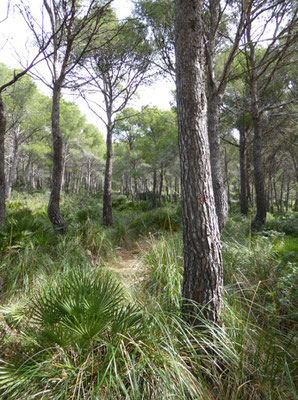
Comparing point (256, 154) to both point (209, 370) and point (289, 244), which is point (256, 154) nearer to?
point (289, 244)

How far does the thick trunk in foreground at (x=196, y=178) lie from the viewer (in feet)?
6.24

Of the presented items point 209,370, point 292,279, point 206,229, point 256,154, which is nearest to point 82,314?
point 209,370

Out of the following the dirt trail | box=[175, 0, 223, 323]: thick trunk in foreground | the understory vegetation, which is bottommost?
the dirt trail

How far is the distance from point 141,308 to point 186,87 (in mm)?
2342

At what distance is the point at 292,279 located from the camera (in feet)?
8.36

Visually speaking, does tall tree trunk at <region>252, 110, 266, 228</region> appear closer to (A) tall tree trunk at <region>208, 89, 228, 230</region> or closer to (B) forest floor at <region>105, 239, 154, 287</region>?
(A) tall tree trunk at <region>208, 89, 228, 230</region>

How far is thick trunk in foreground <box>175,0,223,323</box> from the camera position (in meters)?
1.90

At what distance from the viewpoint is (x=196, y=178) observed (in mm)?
1909

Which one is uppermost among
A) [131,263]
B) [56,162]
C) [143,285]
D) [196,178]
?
[56,162]

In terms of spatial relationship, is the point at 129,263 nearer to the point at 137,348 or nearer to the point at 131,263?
the point at 131,263

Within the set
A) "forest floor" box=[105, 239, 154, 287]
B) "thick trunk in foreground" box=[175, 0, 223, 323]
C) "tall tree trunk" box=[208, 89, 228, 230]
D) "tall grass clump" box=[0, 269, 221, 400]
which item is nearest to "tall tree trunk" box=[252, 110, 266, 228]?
"tall tree trunk" box=[208, 89, 228, 230]

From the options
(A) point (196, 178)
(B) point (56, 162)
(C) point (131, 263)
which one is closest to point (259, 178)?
(C) point (131, 263)

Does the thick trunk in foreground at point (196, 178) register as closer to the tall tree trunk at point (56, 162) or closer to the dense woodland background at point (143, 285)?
the dense woodland background at point (143, 285)

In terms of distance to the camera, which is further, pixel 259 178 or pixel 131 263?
pixel 259 178
